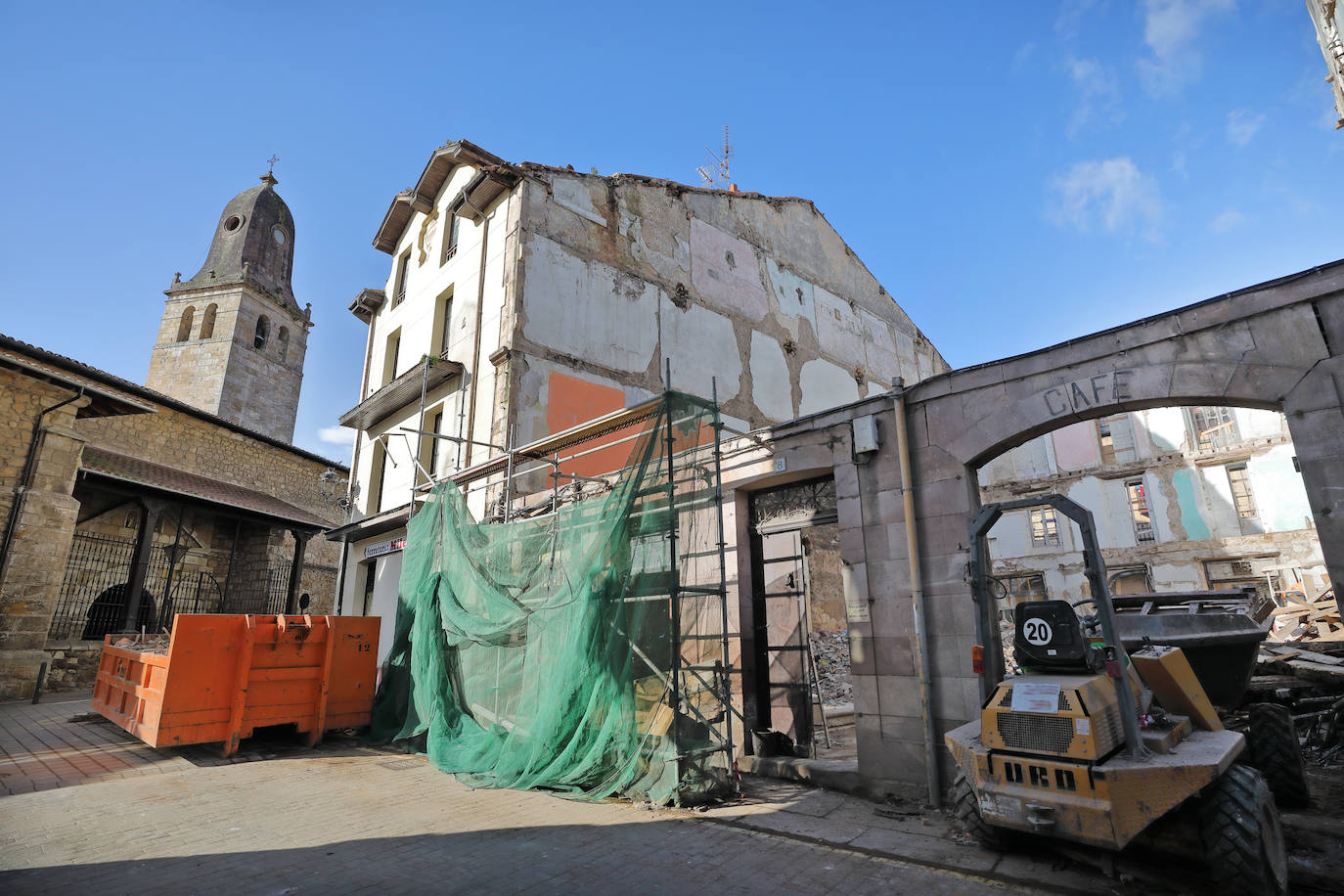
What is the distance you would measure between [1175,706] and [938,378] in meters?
3.61

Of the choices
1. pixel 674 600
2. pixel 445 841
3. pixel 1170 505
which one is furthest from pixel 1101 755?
pixel 1170 505

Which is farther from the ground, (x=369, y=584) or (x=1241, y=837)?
(x=369, y=584)

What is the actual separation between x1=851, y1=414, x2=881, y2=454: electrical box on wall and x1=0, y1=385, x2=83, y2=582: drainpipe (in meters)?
15.9

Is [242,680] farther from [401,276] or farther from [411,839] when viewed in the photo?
[401,276]

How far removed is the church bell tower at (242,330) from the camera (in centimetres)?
3294

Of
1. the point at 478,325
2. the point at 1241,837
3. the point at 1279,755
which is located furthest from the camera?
the point at 478,325

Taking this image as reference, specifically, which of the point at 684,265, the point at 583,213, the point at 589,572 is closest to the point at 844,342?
the point at 684,265

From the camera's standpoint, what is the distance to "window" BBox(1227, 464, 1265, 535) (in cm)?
2095

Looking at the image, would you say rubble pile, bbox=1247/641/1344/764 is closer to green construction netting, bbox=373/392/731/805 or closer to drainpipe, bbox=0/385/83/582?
green construction netting, bbox=373/392/731/805

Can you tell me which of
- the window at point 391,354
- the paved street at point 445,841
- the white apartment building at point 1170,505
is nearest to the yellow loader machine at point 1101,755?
the paved street at point 445,841

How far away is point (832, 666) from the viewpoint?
1739 cm

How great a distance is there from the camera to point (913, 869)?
4520 millimetres

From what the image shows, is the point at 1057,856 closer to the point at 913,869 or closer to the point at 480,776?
the point at 913,869

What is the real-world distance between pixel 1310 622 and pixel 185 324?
147 feet
